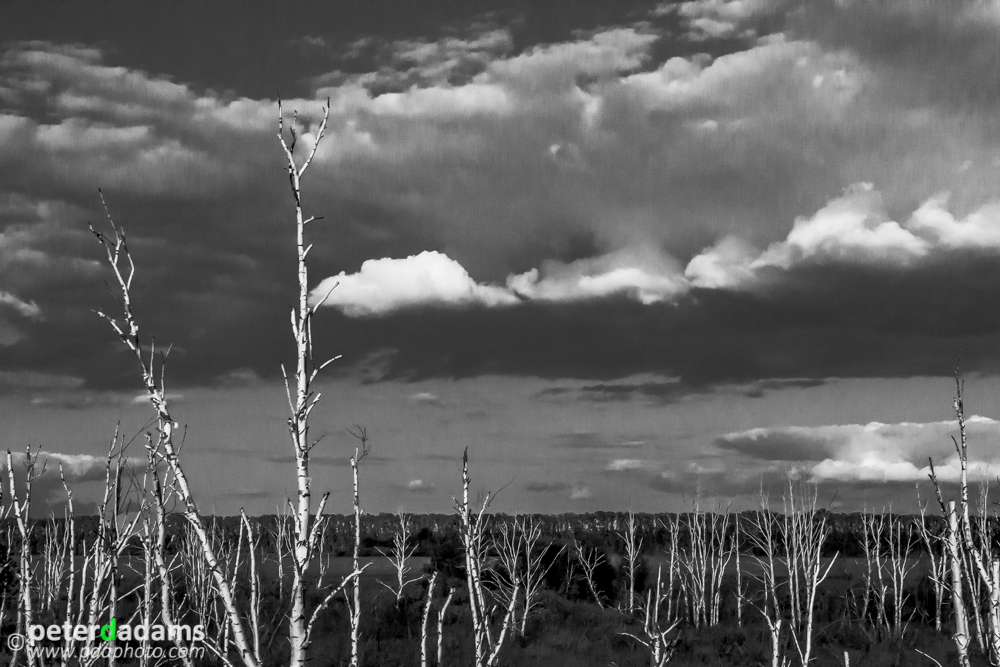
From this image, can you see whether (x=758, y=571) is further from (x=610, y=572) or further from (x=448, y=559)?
(x=448, y=559)

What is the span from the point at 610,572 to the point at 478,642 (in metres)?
46.0

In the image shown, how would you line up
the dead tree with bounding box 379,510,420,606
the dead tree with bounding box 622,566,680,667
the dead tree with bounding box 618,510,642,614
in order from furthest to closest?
the dead tree with bounding box 618,510,642,614
the dead tree with bounding box 379,510,420,606
the dead tree with bounding box 622,566,680,667

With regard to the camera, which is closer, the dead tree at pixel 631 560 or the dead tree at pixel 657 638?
the dead tree at pixel 657 638

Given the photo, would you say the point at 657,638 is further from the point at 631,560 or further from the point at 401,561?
the point at 401,561

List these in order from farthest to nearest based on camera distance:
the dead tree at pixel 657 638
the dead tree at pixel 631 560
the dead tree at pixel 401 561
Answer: the dead tree at pixel 631 560 → the dead tree at pixel 401 561 → the dead tree at pixel 657 638

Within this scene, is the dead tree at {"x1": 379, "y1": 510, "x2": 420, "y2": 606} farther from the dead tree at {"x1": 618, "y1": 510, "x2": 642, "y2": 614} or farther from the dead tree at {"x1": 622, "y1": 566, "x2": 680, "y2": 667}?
the dead tree at {"x1": 618, "y1": 510, "x2": 642, "y2": 614}

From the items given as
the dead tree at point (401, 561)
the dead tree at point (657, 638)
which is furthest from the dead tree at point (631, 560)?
the dead tree at point (657, 638)

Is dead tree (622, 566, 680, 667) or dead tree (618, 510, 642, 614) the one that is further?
dead tree (618, 510, 642, 614)

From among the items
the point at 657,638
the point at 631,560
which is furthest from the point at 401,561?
the point at 657,638

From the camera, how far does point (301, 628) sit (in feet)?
18.2

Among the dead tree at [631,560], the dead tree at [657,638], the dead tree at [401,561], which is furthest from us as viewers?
the dead tree at [631,560]

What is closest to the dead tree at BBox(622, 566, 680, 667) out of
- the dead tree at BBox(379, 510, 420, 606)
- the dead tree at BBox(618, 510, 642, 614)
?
the dead tree at BBox(379, 510, 420, 606)

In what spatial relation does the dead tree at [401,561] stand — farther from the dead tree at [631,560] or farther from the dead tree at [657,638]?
the dead tree at [631,560]

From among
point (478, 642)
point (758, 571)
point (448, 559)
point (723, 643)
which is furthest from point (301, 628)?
point (758, 571)
